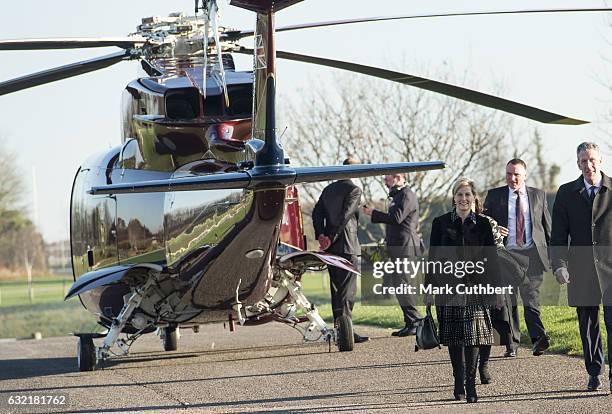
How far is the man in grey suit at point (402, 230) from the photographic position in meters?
14.7

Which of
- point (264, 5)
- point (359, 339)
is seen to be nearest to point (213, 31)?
point (264, 5)

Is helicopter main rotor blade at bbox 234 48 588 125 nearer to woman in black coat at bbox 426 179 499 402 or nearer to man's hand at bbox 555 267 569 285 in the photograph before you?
woman in black coat at bbox 426 179 499 402

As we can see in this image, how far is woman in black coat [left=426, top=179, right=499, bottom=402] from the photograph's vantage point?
368 inches

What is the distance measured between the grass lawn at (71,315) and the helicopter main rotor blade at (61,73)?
16.0 feet

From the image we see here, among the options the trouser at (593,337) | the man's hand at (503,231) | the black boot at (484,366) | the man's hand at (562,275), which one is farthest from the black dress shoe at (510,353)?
the man's hand at (562,275)

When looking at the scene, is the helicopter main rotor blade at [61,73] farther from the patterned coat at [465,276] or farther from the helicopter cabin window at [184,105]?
the patterned coat at [465,276]

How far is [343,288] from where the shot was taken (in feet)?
46.6

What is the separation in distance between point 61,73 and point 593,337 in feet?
20.9

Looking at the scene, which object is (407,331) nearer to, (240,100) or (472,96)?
(240,100)

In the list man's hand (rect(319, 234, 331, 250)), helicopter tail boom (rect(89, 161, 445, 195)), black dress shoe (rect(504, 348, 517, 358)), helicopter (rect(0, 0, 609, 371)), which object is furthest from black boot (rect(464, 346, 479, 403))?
man's hand (rect(319, 234, 331, 250))

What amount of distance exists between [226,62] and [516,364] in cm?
486

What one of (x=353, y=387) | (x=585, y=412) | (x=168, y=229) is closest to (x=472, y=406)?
(x=585, y=412)

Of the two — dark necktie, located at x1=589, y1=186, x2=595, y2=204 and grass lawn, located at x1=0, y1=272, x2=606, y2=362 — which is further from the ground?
dark necktie, located at x1=589, y1=186, x2=595, y2=204

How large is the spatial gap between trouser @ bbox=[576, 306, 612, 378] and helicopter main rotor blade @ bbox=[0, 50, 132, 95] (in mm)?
6104
